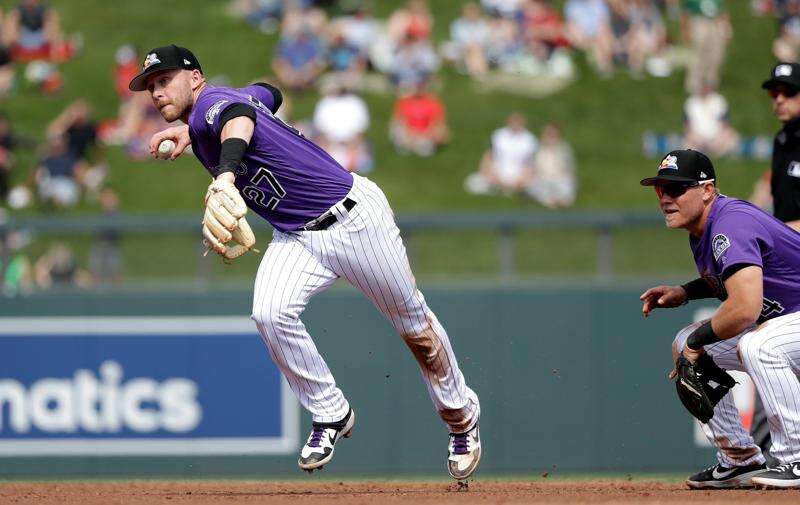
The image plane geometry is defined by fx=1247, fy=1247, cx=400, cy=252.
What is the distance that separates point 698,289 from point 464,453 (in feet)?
4.85

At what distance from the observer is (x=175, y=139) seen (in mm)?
6121

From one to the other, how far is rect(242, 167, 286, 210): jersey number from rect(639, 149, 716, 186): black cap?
1.76 m

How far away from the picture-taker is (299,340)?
233 inches

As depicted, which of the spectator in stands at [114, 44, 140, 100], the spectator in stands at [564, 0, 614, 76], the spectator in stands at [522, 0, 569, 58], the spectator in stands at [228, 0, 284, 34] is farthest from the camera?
the spectator in stands at [228, 0, 284, 34]

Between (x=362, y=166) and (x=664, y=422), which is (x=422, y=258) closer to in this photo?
(x=664, y=422)

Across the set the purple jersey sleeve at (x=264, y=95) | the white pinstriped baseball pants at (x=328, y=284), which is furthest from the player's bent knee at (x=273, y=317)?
the purple jersey sleeve at (x=264, y=95)

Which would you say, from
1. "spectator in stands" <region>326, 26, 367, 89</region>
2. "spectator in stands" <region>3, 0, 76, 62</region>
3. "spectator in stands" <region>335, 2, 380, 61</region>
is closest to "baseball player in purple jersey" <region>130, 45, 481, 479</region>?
"spectator in stands" <region>326, 26, 367, 89</region>

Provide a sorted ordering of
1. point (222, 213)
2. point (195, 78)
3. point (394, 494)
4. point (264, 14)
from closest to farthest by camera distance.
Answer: point (222, 213)
point (195, 78)
point (394, 494)
point (264, 14)

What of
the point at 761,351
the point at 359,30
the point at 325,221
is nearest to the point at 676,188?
the point at 761,351

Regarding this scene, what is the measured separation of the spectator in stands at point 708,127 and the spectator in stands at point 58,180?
22.2 feet

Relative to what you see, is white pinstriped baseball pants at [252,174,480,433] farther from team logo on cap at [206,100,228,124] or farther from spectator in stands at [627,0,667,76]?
spectator in stands at [627,0,667,76]

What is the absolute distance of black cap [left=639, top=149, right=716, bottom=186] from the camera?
583 cm

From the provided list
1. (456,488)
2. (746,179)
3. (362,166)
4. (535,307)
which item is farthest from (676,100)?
(456,488)

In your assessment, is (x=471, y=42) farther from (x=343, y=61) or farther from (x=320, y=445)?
(x=320, y=445)
